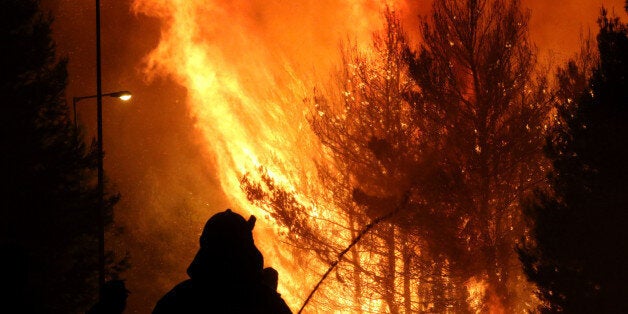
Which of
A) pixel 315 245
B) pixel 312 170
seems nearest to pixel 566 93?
pixel 315 245

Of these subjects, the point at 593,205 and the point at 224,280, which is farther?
the point at 593,205

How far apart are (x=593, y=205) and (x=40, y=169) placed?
13202 millimetres

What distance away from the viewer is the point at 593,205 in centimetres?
963

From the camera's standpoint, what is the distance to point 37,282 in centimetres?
1473

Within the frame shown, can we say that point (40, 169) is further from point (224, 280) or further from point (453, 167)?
point (224, 280)

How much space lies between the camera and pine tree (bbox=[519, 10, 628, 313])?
9.37m

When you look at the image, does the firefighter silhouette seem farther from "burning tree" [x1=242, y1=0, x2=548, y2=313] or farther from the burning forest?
"burning tree" [x1=242, y1=0, x2=548, y2=313]

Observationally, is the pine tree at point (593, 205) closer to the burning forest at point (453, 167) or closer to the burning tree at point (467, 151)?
the burning forest at point (453, 167)

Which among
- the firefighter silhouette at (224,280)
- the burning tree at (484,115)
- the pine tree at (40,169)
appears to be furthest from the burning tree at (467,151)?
the firefighter silhouette at (224,280)

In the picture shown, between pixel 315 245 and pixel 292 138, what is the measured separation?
246 inches

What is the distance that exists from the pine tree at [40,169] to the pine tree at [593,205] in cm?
1135

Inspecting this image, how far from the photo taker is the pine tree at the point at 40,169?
1497 centimetres

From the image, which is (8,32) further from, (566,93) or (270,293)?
(270,293)

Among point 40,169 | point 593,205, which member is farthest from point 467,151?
point 40,169
